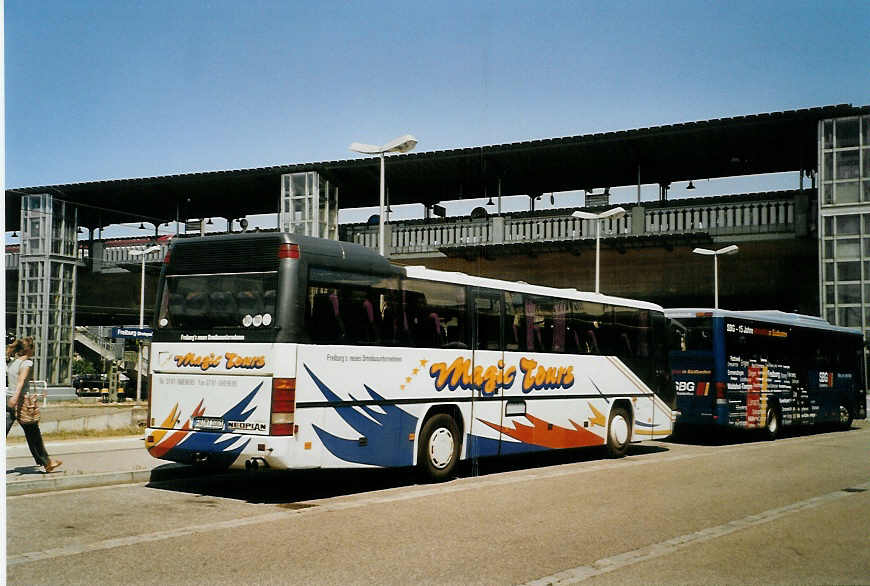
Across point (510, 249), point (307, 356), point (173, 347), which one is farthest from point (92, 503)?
point (510, 249)

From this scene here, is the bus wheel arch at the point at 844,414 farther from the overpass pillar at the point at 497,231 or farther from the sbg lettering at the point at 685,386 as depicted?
the overpass pillar at the point at 497,231

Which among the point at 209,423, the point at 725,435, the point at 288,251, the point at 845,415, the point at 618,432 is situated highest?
the point at 288,251

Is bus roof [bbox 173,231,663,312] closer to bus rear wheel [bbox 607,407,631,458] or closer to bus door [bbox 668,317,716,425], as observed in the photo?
bus rear wheel [bbox 607,407,631,458]

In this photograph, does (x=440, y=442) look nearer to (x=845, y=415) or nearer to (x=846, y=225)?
(x=845, y=415)

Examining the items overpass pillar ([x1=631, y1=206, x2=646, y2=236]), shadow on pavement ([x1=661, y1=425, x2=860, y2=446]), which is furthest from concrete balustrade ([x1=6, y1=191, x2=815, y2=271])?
shadow on pavement ([x1=661, y1=425, x2=860, y2=446])

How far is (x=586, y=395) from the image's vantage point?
16.7 m

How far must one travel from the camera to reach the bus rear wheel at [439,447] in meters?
12.9

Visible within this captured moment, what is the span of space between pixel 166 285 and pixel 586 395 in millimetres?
8160

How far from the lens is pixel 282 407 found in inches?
421

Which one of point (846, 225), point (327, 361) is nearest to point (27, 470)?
point (327, 361)

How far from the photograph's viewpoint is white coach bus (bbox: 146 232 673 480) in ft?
35.6

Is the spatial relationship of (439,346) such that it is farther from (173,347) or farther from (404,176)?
(404,176)

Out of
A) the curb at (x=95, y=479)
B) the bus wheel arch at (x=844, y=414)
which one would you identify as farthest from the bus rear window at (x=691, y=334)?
the curb at (x=95, y=479)

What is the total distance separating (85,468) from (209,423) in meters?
2.64
